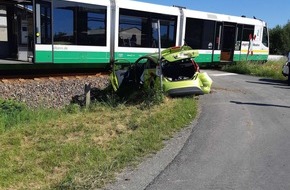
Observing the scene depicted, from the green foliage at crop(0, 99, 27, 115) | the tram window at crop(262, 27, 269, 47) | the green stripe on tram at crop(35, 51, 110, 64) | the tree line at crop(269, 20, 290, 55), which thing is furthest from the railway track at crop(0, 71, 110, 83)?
the tree line at crop(269, 20, 290, 55)

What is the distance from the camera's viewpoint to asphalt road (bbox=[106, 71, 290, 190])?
193 inches

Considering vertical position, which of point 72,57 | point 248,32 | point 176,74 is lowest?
point 176,74

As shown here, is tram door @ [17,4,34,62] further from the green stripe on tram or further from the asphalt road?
the asphalt road

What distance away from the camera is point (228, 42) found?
22172mm

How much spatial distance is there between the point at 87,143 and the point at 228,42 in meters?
17.1

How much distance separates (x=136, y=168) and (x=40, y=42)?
29.7 ft

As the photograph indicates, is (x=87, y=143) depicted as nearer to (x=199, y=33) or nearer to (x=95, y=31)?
(x=95, y=31)

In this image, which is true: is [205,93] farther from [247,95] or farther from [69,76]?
[69,76]

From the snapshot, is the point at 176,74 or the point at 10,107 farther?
the point at 176,74

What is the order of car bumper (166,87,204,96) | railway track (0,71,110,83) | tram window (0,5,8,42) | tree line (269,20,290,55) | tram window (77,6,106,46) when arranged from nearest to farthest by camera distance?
1. car bumper (166,87,204,96)
2. railway track (0,71,110,83)
3. tram window (77,6,106,46)
4. tram window (0,5,8,42)
5. tree line (269,20,290,55)

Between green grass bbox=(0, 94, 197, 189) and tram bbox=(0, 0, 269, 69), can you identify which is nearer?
green grass bbox=(0, 94, 197, 189)

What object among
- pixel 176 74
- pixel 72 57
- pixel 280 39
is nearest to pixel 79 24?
pixel 72 57

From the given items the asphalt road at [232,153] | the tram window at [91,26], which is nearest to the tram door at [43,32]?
the tram window at [91,26]

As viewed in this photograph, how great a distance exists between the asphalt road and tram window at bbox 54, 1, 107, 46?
6.31 meters
